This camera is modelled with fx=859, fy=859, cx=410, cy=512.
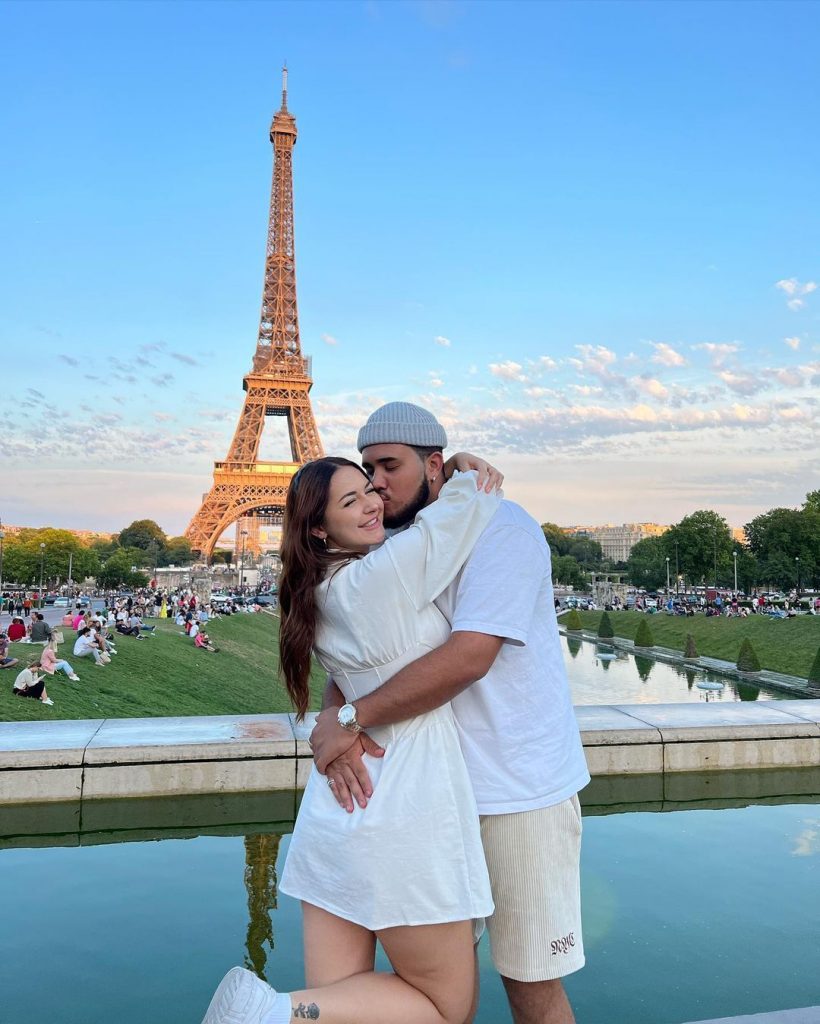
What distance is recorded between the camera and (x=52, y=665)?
38.2 feet


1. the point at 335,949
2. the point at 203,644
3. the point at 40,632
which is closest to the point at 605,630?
the point at 203,644

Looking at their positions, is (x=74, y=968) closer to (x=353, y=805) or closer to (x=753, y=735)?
(x=353, y=805)

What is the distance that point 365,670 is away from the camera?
1.87 meters

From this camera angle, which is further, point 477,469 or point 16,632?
point 16,632

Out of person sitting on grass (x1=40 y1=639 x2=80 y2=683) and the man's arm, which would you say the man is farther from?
person sitting on grass (x1=40 y1=639 x2=80 y2=683)

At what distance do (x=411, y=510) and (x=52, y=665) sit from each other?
35.7 feet

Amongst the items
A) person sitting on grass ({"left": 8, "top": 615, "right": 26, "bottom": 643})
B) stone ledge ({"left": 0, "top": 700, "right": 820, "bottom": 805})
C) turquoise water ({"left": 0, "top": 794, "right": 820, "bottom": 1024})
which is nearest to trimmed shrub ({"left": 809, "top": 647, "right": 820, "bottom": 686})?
stone ledge ({"left": 0, "top": 700, "right": 820, "bottom": 805})

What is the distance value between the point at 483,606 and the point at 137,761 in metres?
3.26

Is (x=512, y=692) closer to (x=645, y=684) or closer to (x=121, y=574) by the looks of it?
(x=645, y=684)

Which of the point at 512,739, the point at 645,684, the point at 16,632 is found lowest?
the point at 645,684

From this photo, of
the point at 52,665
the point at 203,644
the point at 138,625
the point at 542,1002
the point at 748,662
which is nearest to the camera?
the point at 542,1002

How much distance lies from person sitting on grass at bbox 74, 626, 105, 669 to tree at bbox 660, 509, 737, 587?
56638mm

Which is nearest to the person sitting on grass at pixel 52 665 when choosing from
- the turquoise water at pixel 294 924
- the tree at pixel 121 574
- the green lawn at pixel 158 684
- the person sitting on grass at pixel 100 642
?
the green lawn at pixel 158 684

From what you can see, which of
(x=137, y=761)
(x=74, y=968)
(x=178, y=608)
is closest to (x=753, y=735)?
(x=137, y=761)
